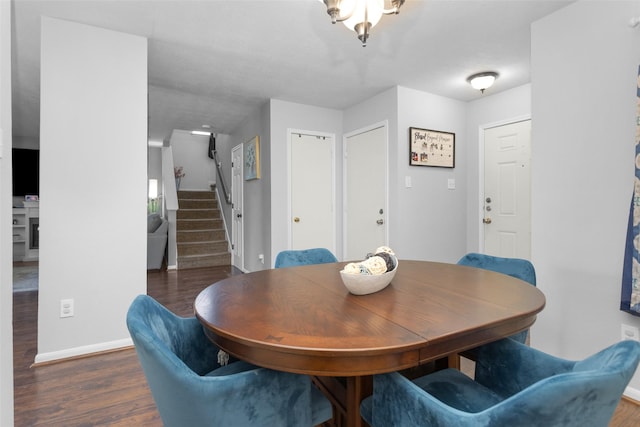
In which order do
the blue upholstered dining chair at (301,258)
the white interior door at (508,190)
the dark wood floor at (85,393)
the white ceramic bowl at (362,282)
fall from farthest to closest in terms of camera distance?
the white interior door at (508,190) < the blue upholstered dining chair at (301,258) < the dark wood floor at (85,393) < the white ceramic bowl at (362,282)

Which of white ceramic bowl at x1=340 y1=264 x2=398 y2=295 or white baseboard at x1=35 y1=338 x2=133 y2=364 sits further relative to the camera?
white baseboard at x1=35 y1=338 x2=133 y2=364

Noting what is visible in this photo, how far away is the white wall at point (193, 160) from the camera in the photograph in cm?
799

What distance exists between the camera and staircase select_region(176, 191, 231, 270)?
547 cm

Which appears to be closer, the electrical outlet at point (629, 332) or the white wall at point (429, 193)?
the electrical outlet at point (629, 332)

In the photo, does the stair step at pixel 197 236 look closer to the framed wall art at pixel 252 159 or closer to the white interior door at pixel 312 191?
the framed wall art at pixel 252 159

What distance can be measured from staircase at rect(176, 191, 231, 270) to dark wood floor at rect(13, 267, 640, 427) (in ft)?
9.30

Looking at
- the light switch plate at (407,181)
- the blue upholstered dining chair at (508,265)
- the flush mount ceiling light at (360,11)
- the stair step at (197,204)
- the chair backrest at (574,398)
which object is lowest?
the chair backrest at (574,398)

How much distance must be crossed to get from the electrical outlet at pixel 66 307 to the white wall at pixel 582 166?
10.9 feet

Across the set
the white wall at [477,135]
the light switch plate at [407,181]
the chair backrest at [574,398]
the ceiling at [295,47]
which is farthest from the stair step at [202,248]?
the chair backrest at [574,398]

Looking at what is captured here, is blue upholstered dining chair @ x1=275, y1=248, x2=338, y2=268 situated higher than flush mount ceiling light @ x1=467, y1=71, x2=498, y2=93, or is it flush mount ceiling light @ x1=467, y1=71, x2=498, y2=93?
flush mount ceiling light @ x1=467, y1=71, x2=498, y2=93

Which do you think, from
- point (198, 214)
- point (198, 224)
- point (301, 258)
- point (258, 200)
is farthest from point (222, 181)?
point (301, 258)

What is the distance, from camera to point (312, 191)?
13.6ft

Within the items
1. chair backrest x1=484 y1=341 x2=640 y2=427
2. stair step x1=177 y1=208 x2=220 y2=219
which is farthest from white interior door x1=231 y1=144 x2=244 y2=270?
chair backrest x1=484 y1=341 x2=640 y2=427

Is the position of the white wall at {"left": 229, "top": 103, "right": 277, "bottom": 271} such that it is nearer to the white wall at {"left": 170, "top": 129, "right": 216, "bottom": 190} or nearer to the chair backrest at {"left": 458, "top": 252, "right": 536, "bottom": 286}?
the chair backrest at {"left": 458, "top": 252, "right": 536, "bottom": 286}
